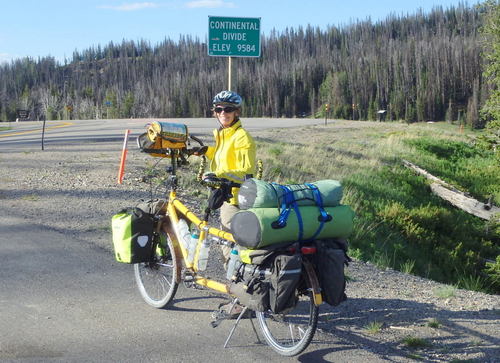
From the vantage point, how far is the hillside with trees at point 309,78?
10538cm

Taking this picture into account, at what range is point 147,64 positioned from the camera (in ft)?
541

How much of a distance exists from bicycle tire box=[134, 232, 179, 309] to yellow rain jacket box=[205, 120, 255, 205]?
0.83 m

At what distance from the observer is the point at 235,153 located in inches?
213

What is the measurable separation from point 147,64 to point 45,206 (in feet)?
527

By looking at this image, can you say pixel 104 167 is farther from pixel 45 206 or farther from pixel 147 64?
pixel 147 64

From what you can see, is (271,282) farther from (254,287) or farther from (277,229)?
(277,229)

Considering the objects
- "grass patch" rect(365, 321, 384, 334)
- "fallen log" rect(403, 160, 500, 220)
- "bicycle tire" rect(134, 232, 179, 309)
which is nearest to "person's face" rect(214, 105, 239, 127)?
"bicycle tire" rect(134, 232, 179, 309)

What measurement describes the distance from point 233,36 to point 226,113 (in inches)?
326

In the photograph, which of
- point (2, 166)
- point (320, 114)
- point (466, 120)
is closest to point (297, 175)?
point (2, 166)

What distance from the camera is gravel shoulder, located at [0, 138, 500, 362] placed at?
4953 mm

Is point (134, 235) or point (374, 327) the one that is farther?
point (134, 235)

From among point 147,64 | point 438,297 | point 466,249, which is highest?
point 147,64

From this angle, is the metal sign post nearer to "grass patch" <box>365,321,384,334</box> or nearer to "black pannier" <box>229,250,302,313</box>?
"grass patch" <box>365,321,384,334</box>

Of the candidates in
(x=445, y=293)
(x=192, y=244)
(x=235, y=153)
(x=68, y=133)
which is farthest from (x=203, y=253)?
(x=68, y=133)
